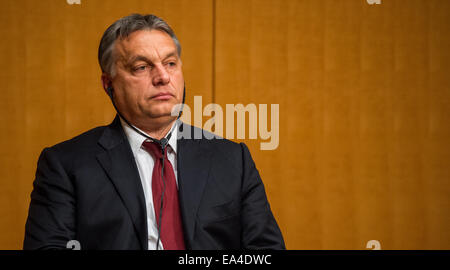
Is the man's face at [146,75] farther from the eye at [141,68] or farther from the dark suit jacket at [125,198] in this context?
the dark suit jacket at [125,198]

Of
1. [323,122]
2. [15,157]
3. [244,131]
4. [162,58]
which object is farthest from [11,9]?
[323,122]

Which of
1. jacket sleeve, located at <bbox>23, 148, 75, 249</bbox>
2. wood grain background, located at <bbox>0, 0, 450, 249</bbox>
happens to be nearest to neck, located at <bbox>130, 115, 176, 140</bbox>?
jacket sleeve, located at <bbox>23, 148, 75, 249</bbox>

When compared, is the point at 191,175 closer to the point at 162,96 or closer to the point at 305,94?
the point at 162,96

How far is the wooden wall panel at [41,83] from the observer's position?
148cm

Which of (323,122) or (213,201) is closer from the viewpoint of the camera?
(213,201)

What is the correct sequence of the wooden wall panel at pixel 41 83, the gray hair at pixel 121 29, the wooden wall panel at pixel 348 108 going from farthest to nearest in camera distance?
the wooden wall panel at pixel 348 108 < the wooden wall panel at pixel 41 83 < the gray hair at pixel 121 29

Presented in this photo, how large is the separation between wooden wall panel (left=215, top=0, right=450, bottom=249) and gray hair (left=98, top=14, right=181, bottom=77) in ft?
1.55

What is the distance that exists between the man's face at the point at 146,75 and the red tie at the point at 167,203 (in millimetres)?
98

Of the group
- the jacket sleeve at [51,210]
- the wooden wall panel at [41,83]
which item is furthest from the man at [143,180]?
the wooden wall panel at [41,83]

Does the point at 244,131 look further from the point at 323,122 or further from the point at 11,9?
the point at 11,9

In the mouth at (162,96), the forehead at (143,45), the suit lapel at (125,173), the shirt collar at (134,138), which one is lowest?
the suit lapel at (125,173)

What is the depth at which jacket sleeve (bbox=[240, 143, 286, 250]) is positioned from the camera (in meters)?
1.14
